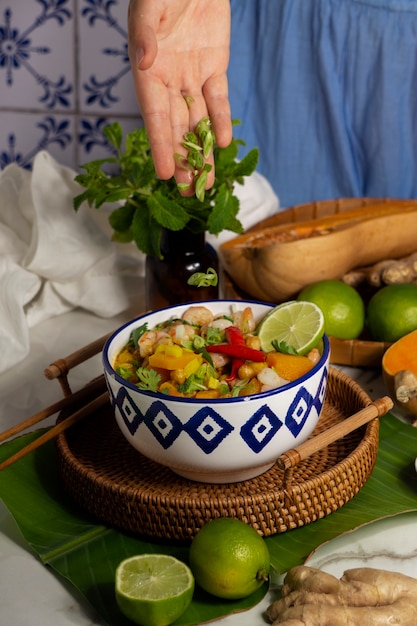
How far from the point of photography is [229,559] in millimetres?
Result: 863

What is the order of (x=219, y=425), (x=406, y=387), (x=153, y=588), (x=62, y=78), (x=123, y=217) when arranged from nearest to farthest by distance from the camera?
(x=153, y=588), (x=219, y=425), (x=406, y=387), (x=123, y=217), (x=62, y=78)

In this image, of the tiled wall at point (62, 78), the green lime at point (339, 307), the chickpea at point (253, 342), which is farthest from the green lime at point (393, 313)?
the tiled wall at point (62, 78)

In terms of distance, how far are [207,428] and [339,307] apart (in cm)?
51

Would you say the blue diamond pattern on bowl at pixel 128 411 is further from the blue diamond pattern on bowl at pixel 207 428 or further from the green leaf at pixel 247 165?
the green leaf at pixel 247 165

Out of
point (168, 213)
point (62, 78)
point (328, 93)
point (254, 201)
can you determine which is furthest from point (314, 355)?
point (62, 78)

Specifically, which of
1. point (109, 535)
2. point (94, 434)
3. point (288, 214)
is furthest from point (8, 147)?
point (109, 535)

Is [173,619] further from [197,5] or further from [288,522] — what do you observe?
[197,5]

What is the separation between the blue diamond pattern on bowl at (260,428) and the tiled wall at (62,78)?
4.87 ft

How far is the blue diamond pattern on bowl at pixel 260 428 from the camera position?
3.16 ft

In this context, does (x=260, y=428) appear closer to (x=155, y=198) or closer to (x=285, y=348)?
(x=285, y=348)

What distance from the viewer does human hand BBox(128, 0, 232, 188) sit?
1246 mm

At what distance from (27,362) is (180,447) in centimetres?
57

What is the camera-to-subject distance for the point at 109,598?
90cm

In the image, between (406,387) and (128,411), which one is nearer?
(128,411)
